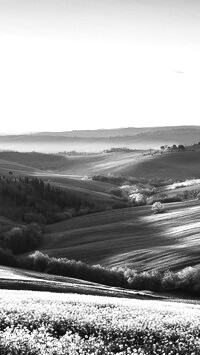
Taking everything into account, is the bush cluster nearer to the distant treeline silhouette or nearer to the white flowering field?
the distant treeline silhouette

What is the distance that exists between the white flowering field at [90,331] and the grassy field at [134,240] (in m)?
91.6

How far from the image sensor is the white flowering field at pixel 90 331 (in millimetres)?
22141

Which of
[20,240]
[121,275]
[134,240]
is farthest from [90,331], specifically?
[20,240]

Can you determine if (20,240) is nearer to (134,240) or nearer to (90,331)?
(134,240)

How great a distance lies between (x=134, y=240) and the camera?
161250 millimetres

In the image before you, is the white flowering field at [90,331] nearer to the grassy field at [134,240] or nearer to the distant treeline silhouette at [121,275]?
the distant treeline silhouette at [121,275]

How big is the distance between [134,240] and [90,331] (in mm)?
135814

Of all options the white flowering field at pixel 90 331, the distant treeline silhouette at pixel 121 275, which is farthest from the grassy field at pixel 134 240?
the white flowering field at pixel 90 331

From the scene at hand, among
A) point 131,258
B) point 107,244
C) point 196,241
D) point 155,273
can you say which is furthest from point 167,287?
point 107,244

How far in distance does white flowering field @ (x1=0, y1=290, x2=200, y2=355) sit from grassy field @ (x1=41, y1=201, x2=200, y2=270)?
91644mm

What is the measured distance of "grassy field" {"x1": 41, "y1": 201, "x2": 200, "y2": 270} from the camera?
425 feet

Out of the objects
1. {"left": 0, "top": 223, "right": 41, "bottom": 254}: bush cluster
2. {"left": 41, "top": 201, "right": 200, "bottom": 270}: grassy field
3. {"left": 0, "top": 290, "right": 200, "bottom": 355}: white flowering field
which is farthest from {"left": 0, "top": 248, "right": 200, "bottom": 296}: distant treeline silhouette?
{"left": 0, "top": 290, "right": 200, "bottom": 355}: white flowering field

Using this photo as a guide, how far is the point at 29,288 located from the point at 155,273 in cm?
6261

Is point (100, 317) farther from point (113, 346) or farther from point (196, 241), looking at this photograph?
point (196, 241)
